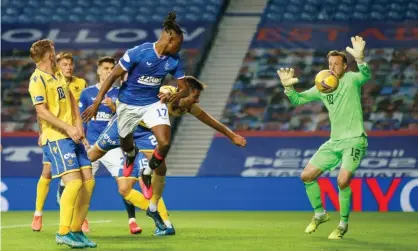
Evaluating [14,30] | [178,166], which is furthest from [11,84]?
[178,166]

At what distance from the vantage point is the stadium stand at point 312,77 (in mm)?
19672

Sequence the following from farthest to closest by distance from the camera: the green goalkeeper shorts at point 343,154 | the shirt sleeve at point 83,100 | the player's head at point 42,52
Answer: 1. the shirt sleeve at point 83,100
2. the green goalkeeper shorts at point 343,154
3. the player's head at point 42,52

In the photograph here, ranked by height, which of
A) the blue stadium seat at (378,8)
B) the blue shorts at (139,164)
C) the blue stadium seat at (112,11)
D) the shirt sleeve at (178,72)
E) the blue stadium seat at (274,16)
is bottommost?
the blue stadium seat at (112,11)

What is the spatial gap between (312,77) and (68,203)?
493 inches

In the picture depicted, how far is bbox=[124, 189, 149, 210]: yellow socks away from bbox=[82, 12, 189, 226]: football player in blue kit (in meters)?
0.60

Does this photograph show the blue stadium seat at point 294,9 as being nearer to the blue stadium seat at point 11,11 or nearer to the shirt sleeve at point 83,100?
the blue stadium seat at point 11,11

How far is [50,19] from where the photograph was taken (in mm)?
22328

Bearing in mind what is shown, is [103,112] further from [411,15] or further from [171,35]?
[411,15]

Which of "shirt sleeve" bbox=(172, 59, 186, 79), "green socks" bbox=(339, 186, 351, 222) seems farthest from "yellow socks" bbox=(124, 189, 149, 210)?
"green socks" bbox=(339, 186, 351, 222)

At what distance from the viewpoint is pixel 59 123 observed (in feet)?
27.7

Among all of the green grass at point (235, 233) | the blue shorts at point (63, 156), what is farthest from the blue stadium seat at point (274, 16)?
the blue shorts at point (63, 156)

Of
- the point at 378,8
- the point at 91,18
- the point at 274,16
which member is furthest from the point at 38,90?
the point at 378,8

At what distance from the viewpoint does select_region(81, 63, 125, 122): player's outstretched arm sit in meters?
9.11

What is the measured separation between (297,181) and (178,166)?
368 cm
